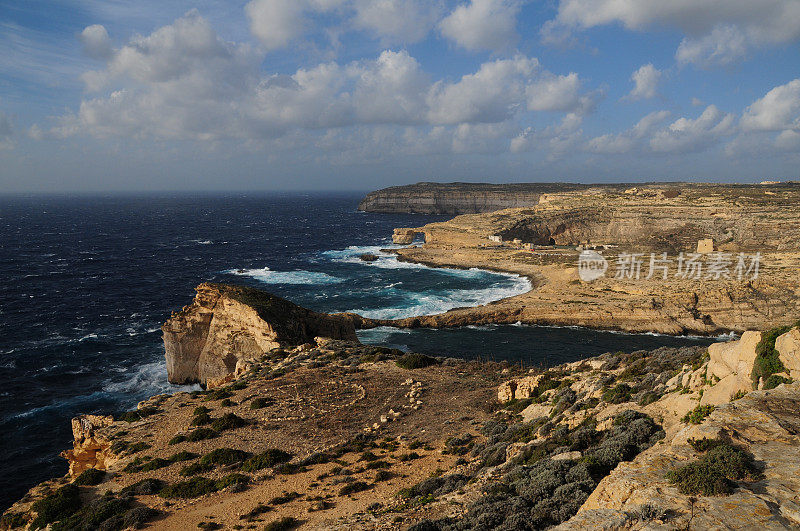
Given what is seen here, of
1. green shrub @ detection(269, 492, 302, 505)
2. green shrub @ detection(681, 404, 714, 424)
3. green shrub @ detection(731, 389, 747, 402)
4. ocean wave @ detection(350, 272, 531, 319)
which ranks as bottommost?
ocean wave @ detection(350, 272, 531, 319)

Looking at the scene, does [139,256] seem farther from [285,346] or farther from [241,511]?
[241,511]

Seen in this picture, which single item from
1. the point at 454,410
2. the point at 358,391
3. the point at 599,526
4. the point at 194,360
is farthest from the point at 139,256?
the point at 599,526

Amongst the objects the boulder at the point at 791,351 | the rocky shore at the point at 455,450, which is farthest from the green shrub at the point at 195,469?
the boulder at the point at 791,351

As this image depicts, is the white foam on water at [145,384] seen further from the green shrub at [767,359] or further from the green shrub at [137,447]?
the green shrub at [767,359]

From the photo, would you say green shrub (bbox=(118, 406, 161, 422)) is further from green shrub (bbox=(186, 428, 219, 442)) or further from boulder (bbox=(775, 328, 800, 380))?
boulder (bbox=(775, 328, 800, 380))

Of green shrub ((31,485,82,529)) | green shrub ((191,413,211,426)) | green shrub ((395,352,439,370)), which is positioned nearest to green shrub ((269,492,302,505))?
green shrub ((31,485,82,529))

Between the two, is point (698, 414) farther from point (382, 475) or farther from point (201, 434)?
point (201, 434)
